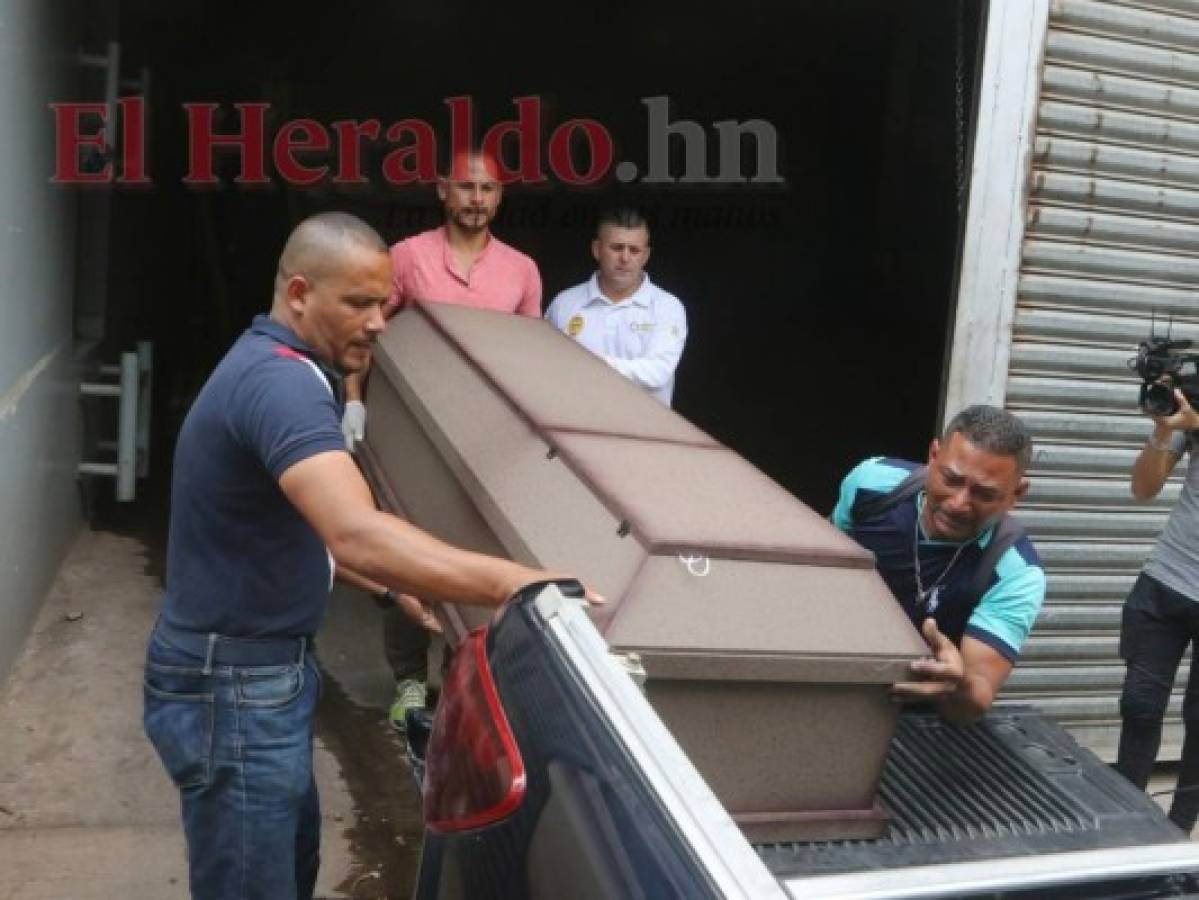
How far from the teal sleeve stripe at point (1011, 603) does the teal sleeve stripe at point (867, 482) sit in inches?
14.6

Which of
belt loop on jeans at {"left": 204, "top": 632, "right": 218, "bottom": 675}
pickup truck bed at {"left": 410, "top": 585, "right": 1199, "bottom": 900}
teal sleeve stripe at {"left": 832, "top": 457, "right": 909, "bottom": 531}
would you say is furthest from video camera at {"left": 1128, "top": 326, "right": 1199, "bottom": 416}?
belt loop on jeans at {"left": 204, "top": 632, "right": 218, "bottom": 675}

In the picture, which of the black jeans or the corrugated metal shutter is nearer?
the black jeans

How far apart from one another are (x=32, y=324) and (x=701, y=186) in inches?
270

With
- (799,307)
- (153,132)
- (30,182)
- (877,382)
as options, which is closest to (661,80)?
(799,307)

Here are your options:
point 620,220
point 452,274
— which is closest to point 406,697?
point 452,274

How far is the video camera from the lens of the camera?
3.66 metres

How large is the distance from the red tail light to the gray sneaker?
218 cm

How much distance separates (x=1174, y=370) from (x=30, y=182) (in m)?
3.60

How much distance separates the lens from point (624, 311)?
4266 millimetres

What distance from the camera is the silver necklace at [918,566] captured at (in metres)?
2.92

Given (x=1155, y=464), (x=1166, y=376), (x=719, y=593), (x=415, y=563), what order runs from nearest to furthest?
(x=415, y=563) → (x=719, y=593) → (x=1166, y=376) → (x=1155, y=464)

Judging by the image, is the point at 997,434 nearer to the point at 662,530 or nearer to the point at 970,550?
the point at 970,550

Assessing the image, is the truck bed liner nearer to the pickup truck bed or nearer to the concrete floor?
the pickup truck bed

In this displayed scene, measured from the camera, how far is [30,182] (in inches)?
173
